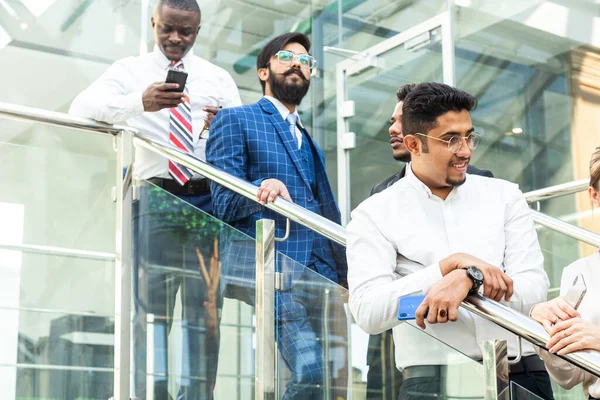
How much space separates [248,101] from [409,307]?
5524 millimetres

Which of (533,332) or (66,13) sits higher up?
(66,13)

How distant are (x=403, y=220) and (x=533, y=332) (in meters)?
0.58

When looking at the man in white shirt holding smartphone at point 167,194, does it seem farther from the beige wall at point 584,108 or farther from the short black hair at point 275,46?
the beige wall at point 584,108

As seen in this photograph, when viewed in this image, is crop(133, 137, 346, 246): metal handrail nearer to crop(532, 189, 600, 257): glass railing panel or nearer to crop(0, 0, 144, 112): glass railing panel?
crop(532, 189, 600, 257): glass railing panel

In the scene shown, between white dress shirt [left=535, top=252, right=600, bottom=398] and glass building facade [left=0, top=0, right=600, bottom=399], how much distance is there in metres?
1.15

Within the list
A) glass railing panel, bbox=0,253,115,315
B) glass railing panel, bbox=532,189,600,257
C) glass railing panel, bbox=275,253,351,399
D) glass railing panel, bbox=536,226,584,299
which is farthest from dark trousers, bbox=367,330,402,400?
glass railing panel, bbox=532,189,600,257

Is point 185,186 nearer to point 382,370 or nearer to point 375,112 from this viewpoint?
point 382,370

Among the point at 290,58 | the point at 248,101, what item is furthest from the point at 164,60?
the point at 248,101

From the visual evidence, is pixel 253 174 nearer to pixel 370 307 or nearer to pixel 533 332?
pixel 370 307

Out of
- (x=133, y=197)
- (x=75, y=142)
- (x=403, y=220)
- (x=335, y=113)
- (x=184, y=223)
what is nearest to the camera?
(x=403, y=220)

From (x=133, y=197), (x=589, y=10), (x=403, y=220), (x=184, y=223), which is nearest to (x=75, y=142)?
(x=133, y=197)

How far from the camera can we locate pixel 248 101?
25.7 feet

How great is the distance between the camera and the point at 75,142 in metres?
5.23

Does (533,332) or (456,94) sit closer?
(533,332)
